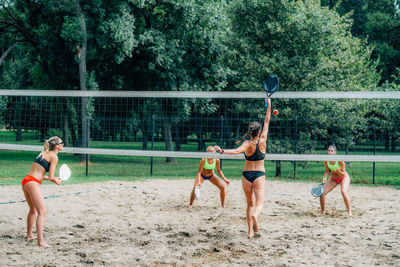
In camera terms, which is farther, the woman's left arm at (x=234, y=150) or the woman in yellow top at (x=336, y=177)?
the woman in yellow top at (x=336, y=177)

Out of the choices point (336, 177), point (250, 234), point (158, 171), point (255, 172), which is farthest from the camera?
point (158, 171)

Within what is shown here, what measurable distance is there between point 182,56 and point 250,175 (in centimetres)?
1444

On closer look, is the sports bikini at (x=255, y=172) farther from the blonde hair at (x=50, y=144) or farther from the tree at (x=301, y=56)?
the tree at (x=301, y=56)

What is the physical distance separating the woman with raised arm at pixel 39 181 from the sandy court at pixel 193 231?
0.87 ft

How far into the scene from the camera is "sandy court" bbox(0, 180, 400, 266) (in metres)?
4.82

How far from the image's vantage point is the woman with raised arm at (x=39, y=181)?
17.0 feet

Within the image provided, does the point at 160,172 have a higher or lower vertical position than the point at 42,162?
lower

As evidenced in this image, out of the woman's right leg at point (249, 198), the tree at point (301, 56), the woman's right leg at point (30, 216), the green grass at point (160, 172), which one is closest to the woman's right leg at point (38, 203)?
the woman's right leg at point (30, 216)

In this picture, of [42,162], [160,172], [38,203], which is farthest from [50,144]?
[160,172]

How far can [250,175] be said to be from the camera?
5703 mm

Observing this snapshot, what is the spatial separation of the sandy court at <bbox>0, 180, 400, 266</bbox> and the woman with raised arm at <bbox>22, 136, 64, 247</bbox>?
27 centimetres

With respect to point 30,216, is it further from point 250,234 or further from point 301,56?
point 301,56

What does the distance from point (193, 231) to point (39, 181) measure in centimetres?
227

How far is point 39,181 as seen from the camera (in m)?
5.31
